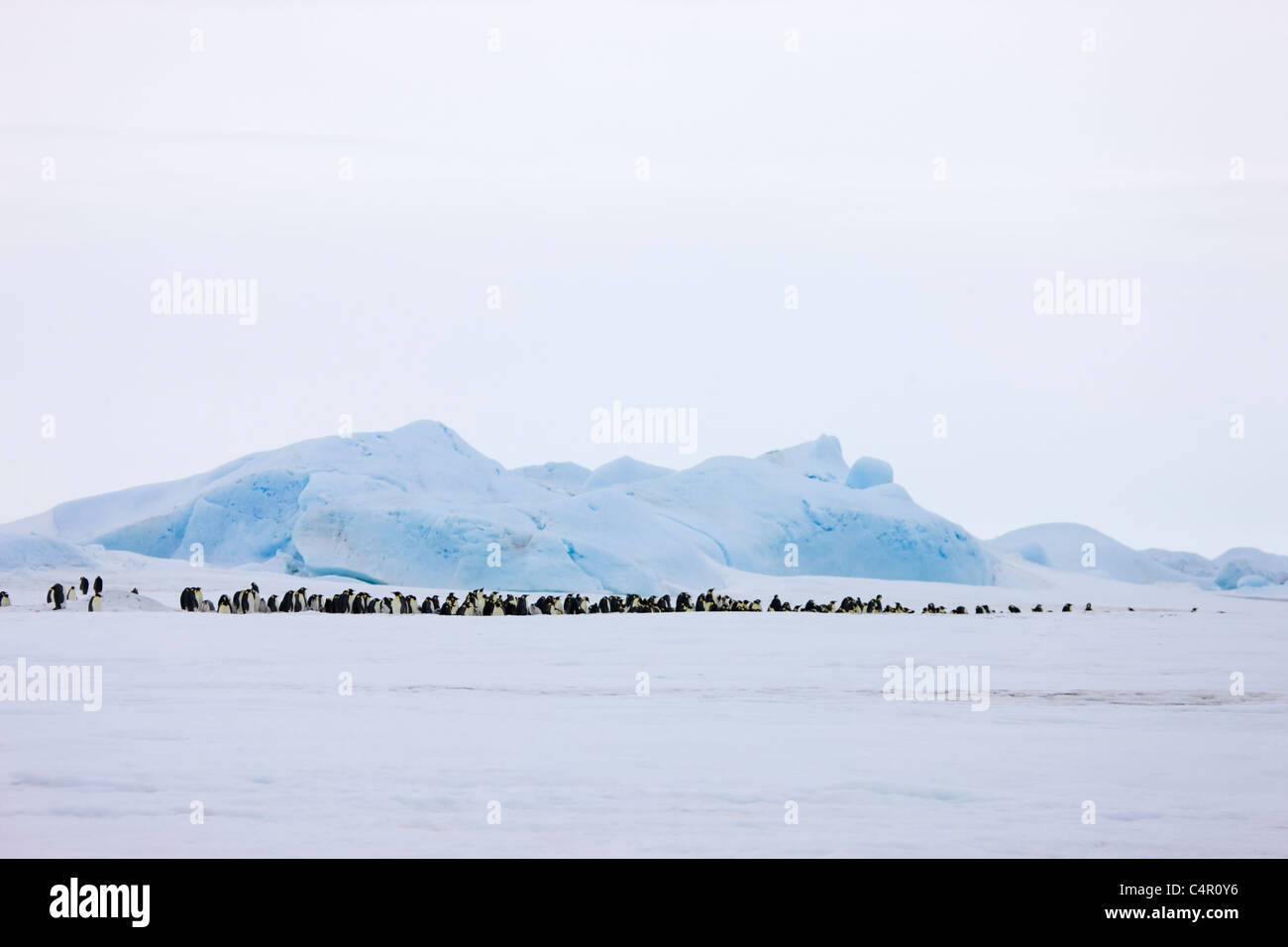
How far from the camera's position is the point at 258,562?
95.5ft

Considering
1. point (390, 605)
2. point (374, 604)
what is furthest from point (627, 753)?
point (374, 604)

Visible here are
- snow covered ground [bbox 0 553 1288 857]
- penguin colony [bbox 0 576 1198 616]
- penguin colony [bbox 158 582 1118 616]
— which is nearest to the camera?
snow covered ground [bbox 0 553 1288 857]

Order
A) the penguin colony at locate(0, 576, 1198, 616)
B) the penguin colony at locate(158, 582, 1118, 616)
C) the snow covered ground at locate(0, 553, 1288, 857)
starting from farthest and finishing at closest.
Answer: the penguin colony at locate(158, 582, 1118, 616)
the penguin colony at locate(0, 576, 1198, 616)
the snow covered ground at locate(0, 553, 1288, 857)

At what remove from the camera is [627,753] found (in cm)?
584

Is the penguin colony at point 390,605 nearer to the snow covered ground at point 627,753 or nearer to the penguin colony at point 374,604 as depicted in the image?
the penguin colony at point 374,604

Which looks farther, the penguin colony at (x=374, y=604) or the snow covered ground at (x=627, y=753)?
the penguin colony at (x=374, y=604)

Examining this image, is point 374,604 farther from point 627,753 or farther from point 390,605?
point 627,753

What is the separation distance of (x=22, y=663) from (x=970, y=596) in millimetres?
23552

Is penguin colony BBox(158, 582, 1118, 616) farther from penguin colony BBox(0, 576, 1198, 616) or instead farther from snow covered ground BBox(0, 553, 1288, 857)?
snow covered ground BBox(0, 553, 1288, 857)

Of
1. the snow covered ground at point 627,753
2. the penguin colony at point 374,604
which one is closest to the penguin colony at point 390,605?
the penguin colony at point 374,604

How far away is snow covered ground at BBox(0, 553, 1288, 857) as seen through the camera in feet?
14.5

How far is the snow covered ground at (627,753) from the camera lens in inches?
174

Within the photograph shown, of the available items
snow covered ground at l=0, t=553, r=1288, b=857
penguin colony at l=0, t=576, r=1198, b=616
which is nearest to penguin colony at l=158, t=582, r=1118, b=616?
penguin colony at l=0, t=576, r=1198, b=616
